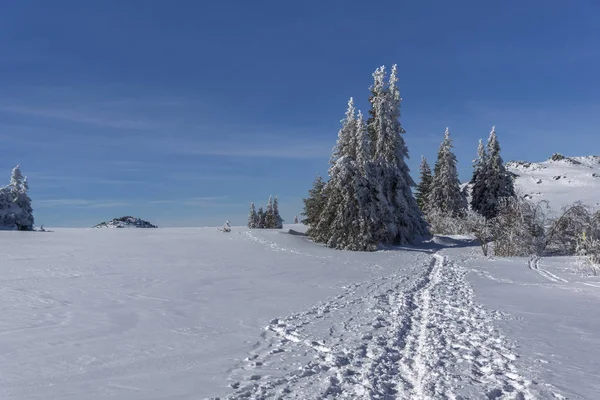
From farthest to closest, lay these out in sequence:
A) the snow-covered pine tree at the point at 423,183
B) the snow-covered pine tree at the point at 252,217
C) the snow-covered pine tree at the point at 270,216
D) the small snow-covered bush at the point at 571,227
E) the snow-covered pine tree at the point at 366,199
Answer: the snow-covered pine tree at the point at 252,217 < the snow-covered pine tree at the point at 270,216 < the snow-covered pine tree at the point at 423,183 < the snow-covered pine tree at the point at 366,199 < the small snow-covered bush at the point at 571,227

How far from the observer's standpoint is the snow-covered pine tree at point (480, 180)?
42125 millimetres

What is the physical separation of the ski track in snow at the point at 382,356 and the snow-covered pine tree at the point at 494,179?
114ft

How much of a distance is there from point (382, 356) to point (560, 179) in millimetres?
86195

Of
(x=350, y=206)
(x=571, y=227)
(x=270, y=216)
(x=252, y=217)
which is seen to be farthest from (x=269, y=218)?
(x=571, y=227)

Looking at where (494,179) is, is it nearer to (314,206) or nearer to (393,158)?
(393,158)

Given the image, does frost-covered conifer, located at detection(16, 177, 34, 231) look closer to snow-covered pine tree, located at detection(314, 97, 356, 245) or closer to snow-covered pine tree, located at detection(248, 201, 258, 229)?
snow-covered pine tree, located at detection(314, 97, 356, 245)

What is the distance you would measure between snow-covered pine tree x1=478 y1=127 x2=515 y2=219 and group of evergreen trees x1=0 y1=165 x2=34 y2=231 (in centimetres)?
4135

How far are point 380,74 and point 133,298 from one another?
1107 inches

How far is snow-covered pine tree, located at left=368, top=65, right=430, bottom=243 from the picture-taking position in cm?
3130

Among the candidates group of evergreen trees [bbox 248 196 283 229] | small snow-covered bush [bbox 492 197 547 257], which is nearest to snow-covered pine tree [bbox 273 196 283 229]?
group of evergreen trees [bbox 248 196 283 229]

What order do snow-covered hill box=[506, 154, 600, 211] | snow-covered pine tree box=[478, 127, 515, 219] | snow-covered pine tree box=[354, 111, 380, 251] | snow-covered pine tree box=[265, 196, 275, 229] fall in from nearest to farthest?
1. snow-covered pine tree box=[354, 111, 380, 251]
2. snow-covered pine tree box=[478, 127, 515, 219]
3. snow-covered pine tree box=[265, 196, 275, 229]
4. snow-covered hill box=[506, 154, 600, 211]

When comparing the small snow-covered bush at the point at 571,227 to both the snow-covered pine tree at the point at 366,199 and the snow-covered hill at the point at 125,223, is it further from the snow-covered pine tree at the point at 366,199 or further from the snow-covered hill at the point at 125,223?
the snow-covered hill at the point at 125,223

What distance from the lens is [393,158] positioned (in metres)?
33.0

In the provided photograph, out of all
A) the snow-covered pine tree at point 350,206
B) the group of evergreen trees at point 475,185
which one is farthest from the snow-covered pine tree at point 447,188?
the snow-covered pine tree at point 350,206
